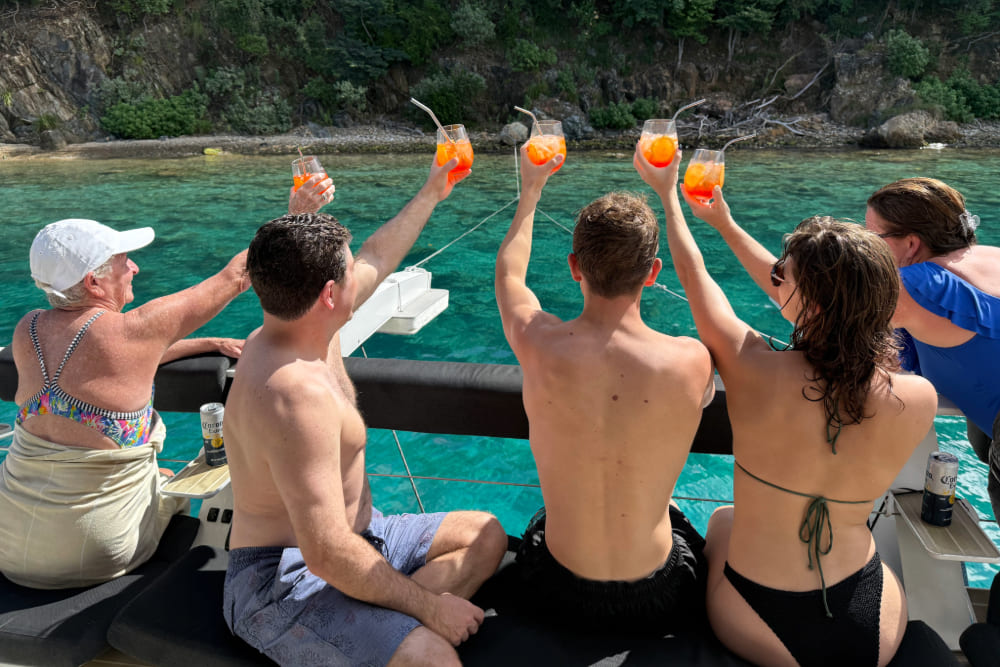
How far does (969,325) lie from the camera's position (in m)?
1.78

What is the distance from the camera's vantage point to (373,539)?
160 centimetres

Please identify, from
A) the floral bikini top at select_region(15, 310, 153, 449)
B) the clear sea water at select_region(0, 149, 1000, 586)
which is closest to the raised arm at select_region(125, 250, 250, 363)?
the floral bikini top at select_region(15, 310, 153, 449)

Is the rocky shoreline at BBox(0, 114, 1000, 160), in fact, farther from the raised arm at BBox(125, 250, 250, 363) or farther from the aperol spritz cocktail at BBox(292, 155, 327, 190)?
the raised arm at BBox(125, 250, 250, 363)

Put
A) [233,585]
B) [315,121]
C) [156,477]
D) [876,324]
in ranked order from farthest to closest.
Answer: [315,121]
[156,477]
[233,585]
[876,324]

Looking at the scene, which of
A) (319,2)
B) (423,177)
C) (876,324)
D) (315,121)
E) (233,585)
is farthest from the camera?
(319,2)

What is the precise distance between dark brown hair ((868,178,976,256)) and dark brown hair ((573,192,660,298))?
96 cm

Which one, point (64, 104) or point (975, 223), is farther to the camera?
point (64, 104)

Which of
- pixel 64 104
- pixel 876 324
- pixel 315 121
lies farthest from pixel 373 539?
pixel 64 104

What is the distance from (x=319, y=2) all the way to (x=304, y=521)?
27.1m

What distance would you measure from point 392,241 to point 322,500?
86cm

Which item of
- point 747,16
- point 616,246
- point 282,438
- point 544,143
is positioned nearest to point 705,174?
point 544,143

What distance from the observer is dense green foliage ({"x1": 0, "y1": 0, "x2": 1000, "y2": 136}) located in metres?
21.4

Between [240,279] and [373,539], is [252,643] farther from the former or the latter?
[240,279]

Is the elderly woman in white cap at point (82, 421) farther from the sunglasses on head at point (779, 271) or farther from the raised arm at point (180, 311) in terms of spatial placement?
the sunglasses on head at point (779, 271)
